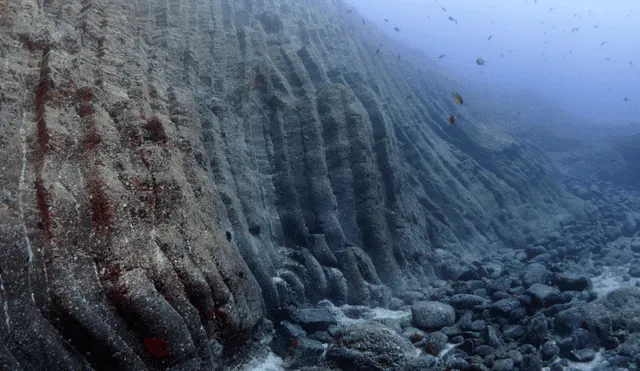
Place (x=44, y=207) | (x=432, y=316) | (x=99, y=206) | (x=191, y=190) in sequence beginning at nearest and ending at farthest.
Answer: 1. (x=44, y=207)
2. (x=99, y=206)
3. (x=191, y=190)
4. (x=432, y=316)

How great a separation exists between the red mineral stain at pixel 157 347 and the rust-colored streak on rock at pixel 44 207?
6.80 ft

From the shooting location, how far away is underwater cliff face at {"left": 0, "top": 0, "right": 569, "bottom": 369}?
5.37 meters

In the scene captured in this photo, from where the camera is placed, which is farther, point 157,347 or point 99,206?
point 99,206

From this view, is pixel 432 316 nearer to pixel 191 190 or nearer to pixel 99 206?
pixel 191 190

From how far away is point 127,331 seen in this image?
18.1ft

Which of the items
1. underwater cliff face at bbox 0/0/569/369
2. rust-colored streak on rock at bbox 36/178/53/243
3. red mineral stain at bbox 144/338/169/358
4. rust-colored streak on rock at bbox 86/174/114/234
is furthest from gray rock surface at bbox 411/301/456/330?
rust-colored streak on rock at bbox 36/178/53/243

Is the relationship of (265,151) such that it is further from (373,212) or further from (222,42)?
(222,42)

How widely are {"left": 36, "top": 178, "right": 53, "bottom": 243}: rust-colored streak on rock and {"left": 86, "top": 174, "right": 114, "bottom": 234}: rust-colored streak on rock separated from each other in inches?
22.5

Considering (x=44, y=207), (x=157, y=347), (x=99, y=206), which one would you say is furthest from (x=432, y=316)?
(x=44, y=207)

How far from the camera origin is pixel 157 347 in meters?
5.69

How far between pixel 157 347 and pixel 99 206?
2401 millimetres

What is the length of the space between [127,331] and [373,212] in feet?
27.0

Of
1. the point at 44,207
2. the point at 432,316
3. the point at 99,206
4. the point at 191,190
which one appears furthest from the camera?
the point at 432,316

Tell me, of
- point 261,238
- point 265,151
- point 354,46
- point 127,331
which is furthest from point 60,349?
point 354,46
